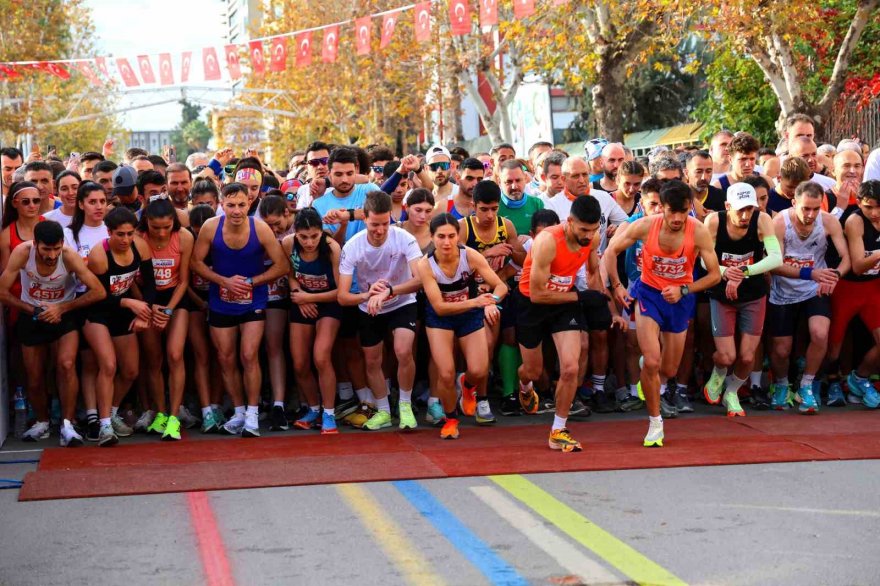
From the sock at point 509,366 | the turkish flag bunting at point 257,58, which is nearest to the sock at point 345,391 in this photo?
the sock at point 509,366

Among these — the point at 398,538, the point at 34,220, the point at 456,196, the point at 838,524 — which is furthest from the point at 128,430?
the point at 838,524

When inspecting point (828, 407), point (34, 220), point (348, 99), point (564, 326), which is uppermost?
point (348, 99)

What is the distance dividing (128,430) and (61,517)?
3014 mm

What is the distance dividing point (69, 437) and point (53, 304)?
104cm

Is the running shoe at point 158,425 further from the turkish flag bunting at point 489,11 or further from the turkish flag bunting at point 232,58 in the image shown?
the turkish flag bunting at point 232,58

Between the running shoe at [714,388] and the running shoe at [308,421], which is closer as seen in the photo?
the running shoe at [308,421]

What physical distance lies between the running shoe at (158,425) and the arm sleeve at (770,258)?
16.2 ft

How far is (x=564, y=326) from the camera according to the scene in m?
9.54

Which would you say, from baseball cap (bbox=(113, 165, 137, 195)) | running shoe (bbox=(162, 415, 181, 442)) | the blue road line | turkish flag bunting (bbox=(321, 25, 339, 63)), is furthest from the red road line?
turkish flag bunting (bbox=(321, 25, 339, 63))

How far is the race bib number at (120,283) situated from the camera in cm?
990

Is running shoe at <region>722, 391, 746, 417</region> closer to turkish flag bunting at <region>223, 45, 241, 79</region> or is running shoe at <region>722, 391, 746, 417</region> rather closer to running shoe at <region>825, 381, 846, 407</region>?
running shoe at <region>825, 381, 846, 407</region>

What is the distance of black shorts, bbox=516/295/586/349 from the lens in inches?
376

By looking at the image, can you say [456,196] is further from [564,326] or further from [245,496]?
[245,496]

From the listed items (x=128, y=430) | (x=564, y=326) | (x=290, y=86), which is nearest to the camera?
(x=564, y=326)
